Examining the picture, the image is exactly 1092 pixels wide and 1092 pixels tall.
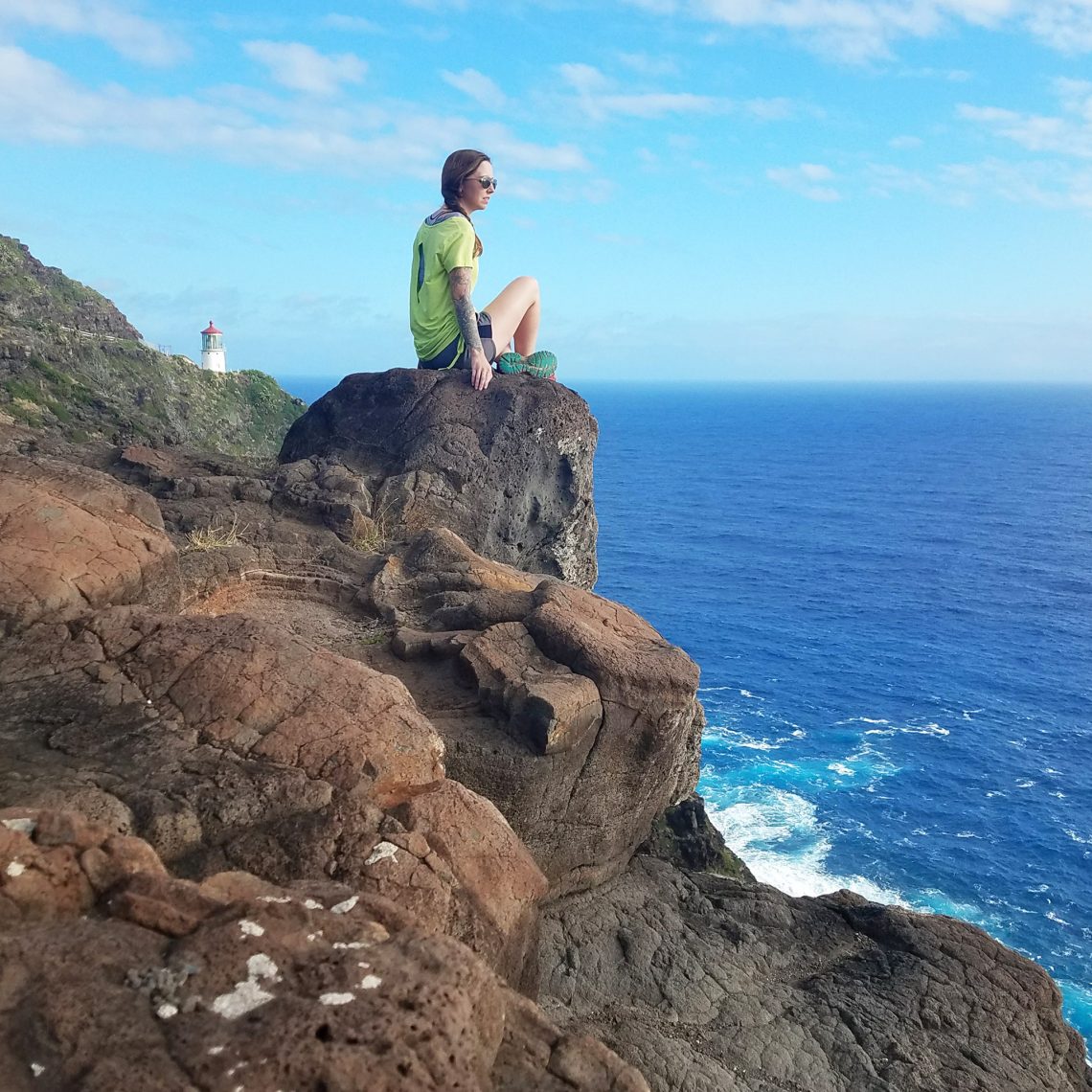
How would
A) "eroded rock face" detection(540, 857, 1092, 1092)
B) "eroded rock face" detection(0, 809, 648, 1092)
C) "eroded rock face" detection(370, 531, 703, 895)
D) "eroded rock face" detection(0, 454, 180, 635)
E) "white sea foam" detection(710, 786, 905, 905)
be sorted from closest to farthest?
1. "eroded rock face" detection(0, 809, 648, 1092)
2. "eroded rock face" detection(540, 857, 1092, 1092)
3. "eroded rock face" detection(0, 454, 180, 635)
4. "eroded rock face" detection(370, 531, 703, 895)
5. "white sea foam" detection(710, 786, 905, 905)

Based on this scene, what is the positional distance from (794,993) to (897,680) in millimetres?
32466

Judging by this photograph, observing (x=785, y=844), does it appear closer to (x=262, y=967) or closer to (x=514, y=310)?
(x=514, y=310)

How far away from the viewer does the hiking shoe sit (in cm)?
1517

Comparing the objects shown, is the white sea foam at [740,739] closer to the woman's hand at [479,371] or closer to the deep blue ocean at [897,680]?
the deep blue ocean at [897,680]

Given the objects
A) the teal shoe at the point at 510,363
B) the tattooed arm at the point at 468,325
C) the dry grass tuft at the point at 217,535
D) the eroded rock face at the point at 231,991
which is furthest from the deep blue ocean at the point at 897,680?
the eroded rock face at the point at 231,991

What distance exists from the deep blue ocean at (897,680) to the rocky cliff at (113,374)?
861 inches

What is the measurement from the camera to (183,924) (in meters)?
Answer: 4.56

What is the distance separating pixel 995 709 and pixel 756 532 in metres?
31.6

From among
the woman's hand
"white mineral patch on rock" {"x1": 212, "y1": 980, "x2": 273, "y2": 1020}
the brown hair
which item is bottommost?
"white mineral patch on rock" {"x1": 212, "y1": 980, "x2": 273, "y2": 1020}

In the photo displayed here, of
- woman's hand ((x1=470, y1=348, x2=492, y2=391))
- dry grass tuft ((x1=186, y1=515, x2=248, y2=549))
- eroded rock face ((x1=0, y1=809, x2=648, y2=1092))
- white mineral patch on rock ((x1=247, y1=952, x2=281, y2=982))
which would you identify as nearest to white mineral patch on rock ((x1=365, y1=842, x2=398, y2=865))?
eroded rock face ((x1=0, y1=809, x2=648, y2=1092))

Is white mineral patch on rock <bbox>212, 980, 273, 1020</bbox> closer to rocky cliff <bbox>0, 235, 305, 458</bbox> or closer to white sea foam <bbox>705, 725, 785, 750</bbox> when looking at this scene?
Result: rocky cliff <bbox>0, 235, 305, 458</bbox>

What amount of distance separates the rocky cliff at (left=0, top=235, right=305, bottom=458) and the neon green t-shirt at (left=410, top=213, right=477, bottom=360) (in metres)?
16.6

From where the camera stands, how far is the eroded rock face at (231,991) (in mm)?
3799

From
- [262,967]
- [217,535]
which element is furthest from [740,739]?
[262,967]
